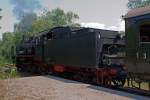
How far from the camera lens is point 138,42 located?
36.0 ft

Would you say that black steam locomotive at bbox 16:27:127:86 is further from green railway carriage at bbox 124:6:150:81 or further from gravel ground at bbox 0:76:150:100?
green railway carriage at bbox 124:6:150:81

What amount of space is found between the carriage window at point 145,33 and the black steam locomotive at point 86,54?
2.53m

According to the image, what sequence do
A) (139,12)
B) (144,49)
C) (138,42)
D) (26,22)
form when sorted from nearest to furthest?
(144,49) → (139,12) → (138,42) → (26,22)

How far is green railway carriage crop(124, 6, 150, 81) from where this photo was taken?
34.5 ft

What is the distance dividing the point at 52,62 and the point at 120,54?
20.3 feet

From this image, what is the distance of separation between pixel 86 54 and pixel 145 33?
13.5 feet

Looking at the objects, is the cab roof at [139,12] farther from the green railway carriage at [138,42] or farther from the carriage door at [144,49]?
the carriage door at [144,49]

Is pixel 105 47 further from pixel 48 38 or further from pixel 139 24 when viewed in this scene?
pixel 48 38

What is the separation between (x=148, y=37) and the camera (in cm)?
1092

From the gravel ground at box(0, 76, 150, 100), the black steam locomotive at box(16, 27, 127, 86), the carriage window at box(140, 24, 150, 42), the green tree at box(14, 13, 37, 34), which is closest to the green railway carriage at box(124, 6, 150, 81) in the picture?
the carriage window at box(140, 24, 150, 42)

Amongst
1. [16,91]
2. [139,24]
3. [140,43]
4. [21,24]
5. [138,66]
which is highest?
[21,24]

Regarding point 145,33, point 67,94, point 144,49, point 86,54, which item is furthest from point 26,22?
point 144,49

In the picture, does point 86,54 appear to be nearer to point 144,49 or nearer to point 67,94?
point 67,94

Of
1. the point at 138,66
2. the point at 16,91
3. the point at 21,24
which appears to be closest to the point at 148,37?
the point at 138,66
